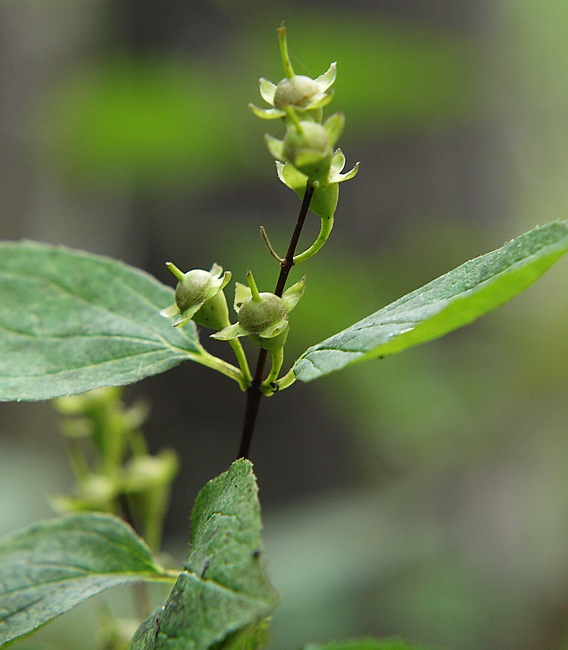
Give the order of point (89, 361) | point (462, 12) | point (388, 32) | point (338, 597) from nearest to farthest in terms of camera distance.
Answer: point (89, 361) → point (338, 597) → point (388, 32) → point (462, 12)

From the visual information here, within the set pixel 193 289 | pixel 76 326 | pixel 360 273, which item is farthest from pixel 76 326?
pixel 360 273

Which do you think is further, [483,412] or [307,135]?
[483,412]

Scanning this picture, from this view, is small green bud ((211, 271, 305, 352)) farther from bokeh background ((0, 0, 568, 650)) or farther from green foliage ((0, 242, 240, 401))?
bokeh background ((0, 0, 568, 650))

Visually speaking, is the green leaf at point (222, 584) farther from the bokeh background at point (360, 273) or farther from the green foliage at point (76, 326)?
the bokeh background at point (360, 273)

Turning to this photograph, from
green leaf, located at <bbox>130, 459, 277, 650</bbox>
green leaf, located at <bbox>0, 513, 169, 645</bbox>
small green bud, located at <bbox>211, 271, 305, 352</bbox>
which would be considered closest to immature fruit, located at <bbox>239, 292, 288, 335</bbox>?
small green bud, located at <bbox>211, 271, 305, 352</bbox>

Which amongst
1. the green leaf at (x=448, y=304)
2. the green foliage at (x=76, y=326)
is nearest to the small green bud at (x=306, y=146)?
the green leaf at (x=448, y=304)

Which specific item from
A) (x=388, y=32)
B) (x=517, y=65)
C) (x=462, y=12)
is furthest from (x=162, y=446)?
(x=517, y=65)

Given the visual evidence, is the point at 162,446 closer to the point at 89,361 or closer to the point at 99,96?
the point at 99,96
